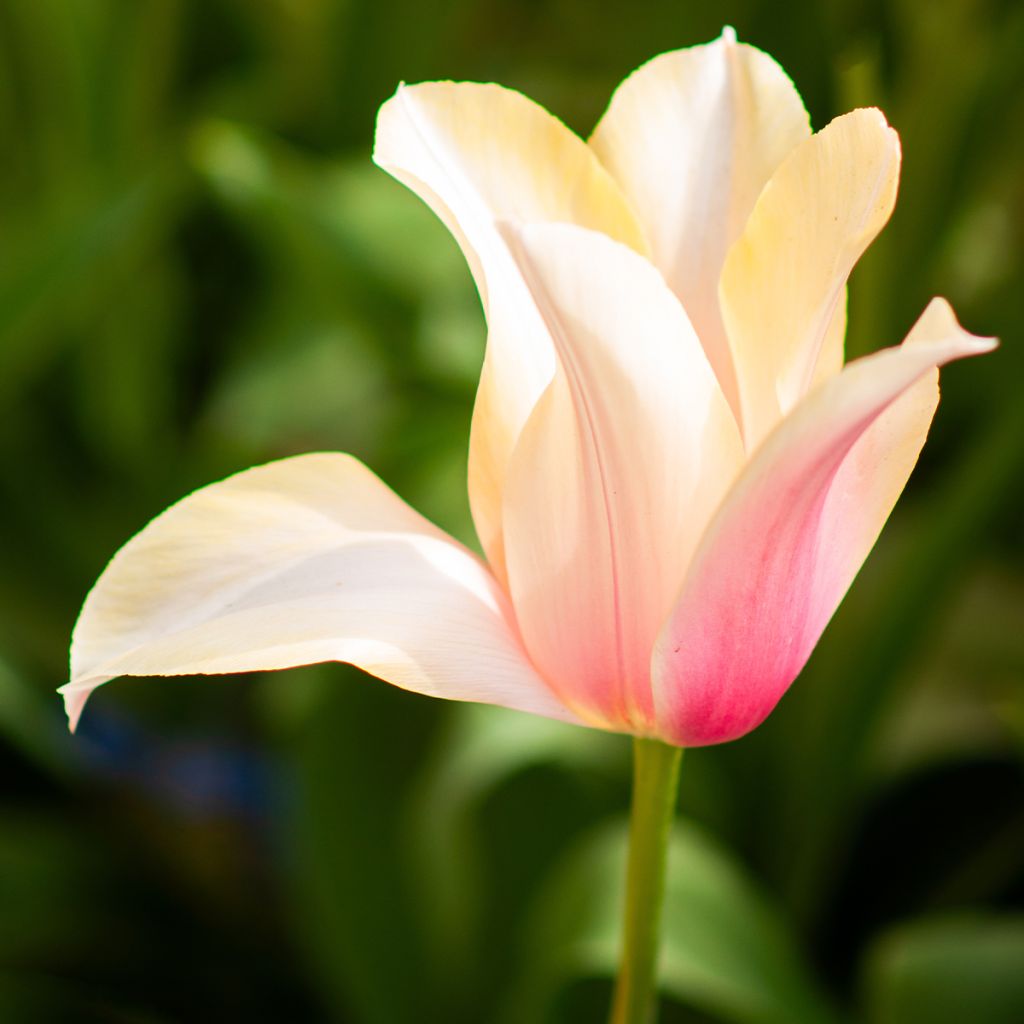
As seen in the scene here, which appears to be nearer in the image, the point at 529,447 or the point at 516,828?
the point at 529,447

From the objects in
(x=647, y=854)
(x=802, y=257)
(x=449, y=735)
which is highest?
(x=449, y=735)

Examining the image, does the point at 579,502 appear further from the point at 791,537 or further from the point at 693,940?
the point at 693,940

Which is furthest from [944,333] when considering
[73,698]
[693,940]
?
[693,940]

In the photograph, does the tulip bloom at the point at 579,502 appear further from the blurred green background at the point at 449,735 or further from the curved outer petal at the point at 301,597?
the blurred green background at the point at 449,735

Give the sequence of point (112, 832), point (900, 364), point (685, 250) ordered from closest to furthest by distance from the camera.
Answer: point (900, 364), point (685, 250), point (112, 832)

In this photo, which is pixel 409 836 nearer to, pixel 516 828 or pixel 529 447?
pixel 516 828

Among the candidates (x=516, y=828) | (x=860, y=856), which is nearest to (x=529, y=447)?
(x=516, y=828)

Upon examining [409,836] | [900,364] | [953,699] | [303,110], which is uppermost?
[303,110]
